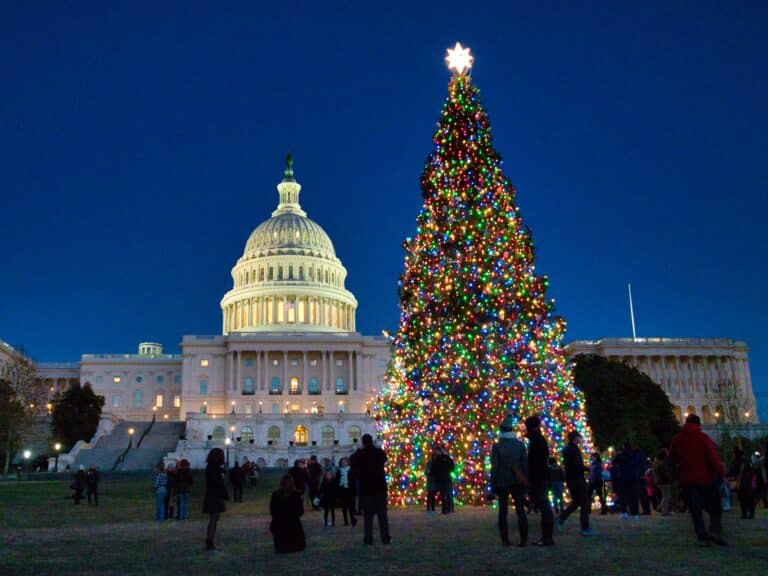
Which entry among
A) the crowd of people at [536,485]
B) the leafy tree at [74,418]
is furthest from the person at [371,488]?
the leafy tree at [74,418]

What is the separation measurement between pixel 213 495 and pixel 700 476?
8.41m

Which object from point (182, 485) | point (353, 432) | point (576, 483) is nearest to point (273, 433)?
point (353, 432)

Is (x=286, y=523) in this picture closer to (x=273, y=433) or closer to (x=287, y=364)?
(x=273, y=433)

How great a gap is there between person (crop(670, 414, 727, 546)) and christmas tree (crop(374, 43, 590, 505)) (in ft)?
34.7

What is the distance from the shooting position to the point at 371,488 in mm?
15422

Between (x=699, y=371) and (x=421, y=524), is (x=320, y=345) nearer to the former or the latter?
(x=699, y=371)

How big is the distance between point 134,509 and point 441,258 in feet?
46.0

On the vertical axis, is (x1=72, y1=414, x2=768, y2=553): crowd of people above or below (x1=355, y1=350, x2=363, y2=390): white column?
below

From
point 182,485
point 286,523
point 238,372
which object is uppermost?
point 238,372

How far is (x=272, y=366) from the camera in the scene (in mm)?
117062

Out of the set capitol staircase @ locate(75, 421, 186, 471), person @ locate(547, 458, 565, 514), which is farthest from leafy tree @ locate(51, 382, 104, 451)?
person @ locate(547, 458, 565, 514)

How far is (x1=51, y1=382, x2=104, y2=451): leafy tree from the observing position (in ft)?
287

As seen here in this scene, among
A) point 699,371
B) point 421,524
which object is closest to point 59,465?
point 421,524

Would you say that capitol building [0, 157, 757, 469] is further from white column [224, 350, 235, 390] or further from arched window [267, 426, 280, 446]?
arched window [267, 426, 280, 446]
